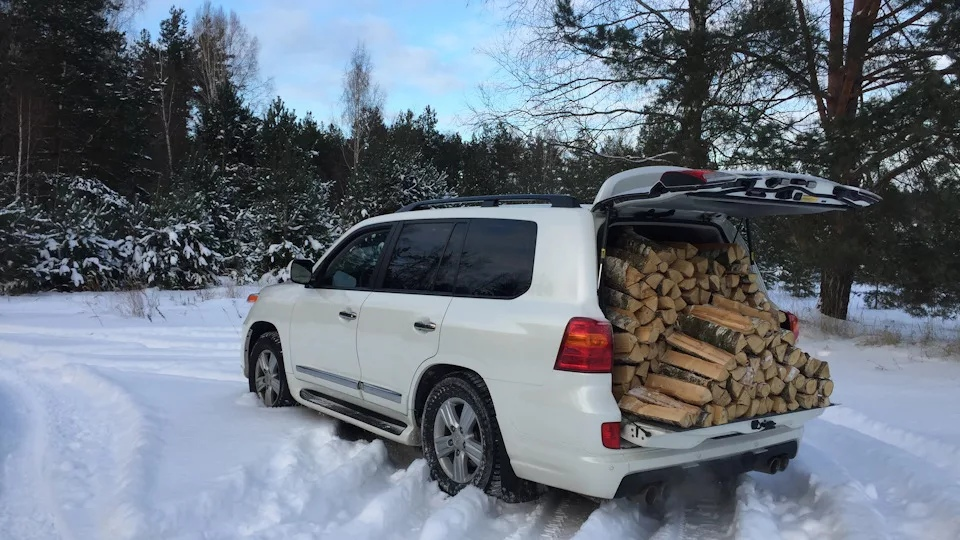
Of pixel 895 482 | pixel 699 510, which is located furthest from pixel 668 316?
pixel 895 482

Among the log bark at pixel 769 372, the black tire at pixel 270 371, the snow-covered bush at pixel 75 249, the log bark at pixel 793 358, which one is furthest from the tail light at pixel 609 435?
the snow-covered bush at pixel 75 249

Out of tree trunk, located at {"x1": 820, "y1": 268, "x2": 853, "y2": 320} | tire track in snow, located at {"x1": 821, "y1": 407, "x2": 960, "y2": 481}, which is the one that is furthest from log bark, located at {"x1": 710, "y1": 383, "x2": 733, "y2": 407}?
tree trunk, located at {"x1": 820, "y1": 268, "x2": 853, "y2": 320}

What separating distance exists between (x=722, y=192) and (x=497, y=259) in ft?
4.46

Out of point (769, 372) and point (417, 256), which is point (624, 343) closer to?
point (769, 372)

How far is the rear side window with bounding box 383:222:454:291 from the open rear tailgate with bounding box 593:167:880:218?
48.8 inches

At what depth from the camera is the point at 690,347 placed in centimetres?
372

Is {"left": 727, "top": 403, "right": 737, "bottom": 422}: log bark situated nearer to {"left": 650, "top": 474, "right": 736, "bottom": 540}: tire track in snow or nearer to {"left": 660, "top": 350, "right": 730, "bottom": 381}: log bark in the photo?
{"left": 660, "top": 350, "right": 730, "bottom": 381}: log bark

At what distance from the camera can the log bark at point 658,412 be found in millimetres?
3316

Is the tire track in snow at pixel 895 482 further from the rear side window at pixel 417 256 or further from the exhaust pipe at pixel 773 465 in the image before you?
the rear side window at pixel 417 256

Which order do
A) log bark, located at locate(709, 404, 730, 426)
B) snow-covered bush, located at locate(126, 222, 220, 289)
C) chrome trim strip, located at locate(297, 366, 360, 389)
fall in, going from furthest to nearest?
snow-covered bush, located at locate(126, 222, 220, 289) < chrome trim strip, located at locate(297, 366, 360, 389) < log bark, located at locate(709, 404, 730, 426)

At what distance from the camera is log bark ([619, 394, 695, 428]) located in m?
3.32

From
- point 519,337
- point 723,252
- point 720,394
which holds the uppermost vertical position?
point 723,252

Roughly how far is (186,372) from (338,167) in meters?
32.9

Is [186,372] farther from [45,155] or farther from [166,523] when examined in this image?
[45,155]
